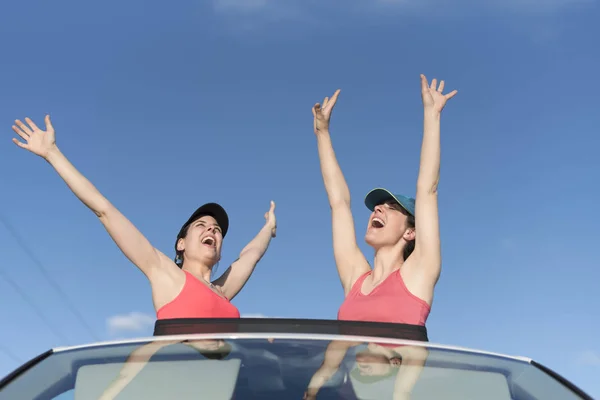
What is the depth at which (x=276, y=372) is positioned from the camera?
5.81 feet

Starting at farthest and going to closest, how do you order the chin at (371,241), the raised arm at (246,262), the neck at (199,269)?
the raised arm at (246,262), the neck at (199,269), the chin at (371,241)

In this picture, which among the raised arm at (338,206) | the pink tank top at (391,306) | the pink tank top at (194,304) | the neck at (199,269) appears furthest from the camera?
the neck at (199,269)

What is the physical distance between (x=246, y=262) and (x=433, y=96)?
2.00 meters

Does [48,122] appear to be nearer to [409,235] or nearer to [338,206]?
[338,206]

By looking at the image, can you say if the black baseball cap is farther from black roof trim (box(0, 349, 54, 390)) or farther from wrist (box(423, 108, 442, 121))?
black roof trim (box(0, 349, 54, 390))

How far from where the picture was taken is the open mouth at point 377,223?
4.38 metres

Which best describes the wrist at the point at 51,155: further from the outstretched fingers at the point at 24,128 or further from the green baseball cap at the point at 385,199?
the green baseball cap at the point at 385,199

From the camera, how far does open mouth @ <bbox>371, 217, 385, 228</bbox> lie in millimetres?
4383

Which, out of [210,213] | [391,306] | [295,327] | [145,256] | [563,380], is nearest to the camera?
[563,380]

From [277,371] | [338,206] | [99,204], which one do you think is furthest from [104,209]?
[277,371]

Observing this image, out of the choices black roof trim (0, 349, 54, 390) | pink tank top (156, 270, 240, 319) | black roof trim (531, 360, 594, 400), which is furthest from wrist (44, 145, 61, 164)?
black roof trim (531, 360, 594, 400)

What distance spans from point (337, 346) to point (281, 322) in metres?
0.42

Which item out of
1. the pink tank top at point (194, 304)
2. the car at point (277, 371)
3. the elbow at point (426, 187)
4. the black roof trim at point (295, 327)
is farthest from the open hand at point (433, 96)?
the car at point (277, 371)

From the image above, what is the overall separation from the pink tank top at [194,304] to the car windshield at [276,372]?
2235 mm
